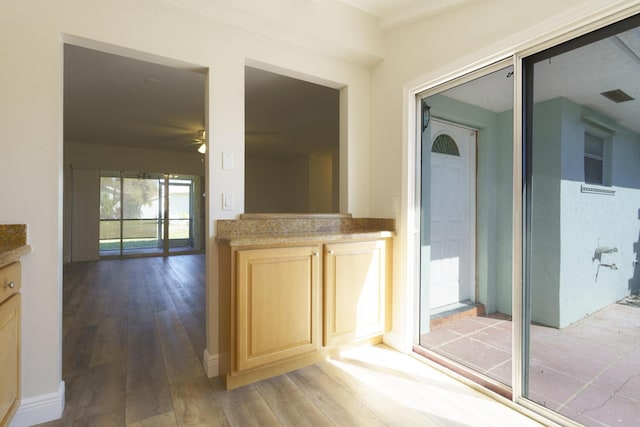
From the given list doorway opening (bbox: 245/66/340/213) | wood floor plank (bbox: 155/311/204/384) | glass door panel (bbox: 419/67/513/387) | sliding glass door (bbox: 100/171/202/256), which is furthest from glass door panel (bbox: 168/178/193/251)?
glass door panel (bbox: 419/67/513/387)

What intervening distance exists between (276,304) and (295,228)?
63 cm

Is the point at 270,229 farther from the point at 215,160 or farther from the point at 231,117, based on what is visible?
the point at 231,117

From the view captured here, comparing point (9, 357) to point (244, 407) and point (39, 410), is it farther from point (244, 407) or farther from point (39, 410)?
point (244, 407)

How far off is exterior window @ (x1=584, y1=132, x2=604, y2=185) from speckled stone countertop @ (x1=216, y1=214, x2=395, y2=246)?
125 cm

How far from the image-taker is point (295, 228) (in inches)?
93.4

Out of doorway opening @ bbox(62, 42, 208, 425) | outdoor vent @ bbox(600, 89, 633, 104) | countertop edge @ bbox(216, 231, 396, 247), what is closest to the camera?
outdoor vent @ bbox(600, 89, 633, 104)

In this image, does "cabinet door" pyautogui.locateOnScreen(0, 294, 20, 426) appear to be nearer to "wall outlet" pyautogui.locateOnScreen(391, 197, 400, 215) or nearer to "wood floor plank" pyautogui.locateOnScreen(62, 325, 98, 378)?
"wood floor plank" pyautogui.locateOnScreen(62, 325, 98, 378)

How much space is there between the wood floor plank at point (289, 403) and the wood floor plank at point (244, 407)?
0.12 feet

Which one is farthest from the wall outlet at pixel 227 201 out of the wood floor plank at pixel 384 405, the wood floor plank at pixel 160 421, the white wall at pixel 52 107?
the wood floor plank at pixel 384 405

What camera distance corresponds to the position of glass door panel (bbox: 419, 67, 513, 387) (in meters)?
2.07

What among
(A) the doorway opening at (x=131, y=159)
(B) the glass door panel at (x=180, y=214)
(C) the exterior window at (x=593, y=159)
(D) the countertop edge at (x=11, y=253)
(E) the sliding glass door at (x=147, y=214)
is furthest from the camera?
(B) the glass door panel at (x=180, y=214)

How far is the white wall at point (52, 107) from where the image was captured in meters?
1.58

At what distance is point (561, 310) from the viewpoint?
1712mm

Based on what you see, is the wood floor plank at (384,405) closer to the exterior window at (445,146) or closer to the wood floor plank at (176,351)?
the wood floor plank at (176,351)
